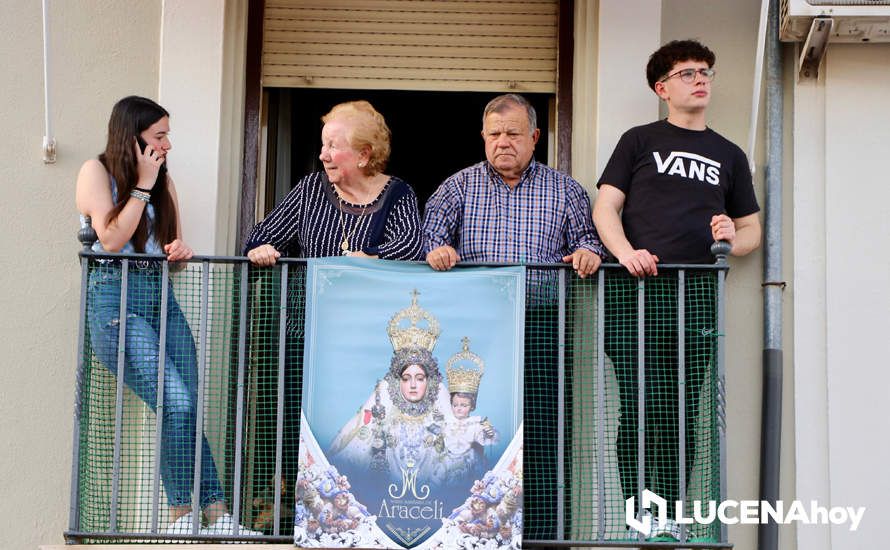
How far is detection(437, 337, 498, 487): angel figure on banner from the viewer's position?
21.1ft

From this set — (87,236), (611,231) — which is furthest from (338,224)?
(611,231)

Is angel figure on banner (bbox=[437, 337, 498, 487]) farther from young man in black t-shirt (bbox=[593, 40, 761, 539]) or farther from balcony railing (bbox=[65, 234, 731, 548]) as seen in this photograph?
young man in black t-shirt (bbox=[593, 40, 761, 539])

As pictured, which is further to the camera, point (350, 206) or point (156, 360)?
point (350, 206)

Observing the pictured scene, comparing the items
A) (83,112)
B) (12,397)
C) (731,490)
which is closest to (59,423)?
(12,397)

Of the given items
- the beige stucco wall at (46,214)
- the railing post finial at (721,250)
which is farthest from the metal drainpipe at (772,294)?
the beige stucco wall at (46,214)

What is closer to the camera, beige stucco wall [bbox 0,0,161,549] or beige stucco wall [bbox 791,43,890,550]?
beige stucco wall [bbox 791,43,890,550]

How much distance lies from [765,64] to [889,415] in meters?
1.77

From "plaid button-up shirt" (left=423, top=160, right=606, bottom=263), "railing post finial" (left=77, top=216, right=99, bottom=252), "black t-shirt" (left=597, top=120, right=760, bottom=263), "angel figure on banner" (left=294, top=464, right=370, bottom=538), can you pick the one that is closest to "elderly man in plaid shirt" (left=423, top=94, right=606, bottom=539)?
"plaid button-up shirt" (left=423, top=160, right=606, bottom=263)

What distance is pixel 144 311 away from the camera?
6758 millimetres

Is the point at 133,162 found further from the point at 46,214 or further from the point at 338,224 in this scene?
the point at 338,224

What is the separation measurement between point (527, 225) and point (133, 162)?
1779 millimetres

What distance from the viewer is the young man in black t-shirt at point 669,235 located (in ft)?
21.9

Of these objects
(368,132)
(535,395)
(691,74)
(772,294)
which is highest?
(691,74)

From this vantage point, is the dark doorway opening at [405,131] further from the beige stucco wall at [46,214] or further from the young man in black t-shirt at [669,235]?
the young man in black t-shirt at [669,235]
